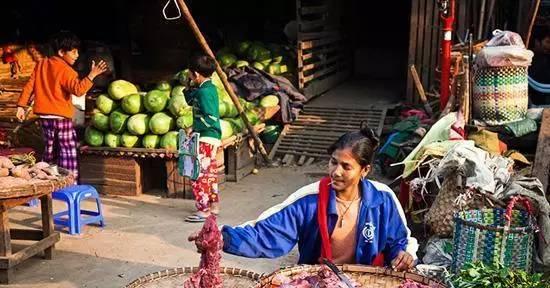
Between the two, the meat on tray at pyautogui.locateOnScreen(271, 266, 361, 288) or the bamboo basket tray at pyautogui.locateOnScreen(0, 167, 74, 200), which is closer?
the meat on tray at pyautogui.locateOnScreen(271, 266, 361, 288)

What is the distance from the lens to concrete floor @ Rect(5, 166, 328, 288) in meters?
5.05

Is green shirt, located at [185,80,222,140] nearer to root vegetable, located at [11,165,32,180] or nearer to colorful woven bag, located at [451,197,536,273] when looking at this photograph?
root vegetable, located at [11,165,32,180]

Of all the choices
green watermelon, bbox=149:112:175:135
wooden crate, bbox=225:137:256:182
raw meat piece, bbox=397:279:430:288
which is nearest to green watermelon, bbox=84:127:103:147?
green watermelon, bbox=149:112:175:135

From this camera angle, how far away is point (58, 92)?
650 cm

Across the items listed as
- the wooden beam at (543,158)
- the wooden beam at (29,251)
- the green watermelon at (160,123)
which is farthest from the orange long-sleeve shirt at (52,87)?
the wooden beam at (543,158)

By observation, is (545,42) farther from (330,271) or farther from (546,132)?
(330,271)

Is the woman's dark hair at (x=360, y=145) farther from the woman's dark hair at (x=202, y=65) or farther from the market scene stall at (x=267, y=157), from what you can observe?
the woman's dark hair at (x=202, y=65)

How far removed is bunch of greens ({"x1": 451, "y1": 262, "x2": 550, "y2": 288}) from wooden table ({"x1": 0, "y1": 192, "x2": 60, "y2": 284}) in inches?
119

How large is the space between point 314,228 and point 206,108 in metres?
3.29

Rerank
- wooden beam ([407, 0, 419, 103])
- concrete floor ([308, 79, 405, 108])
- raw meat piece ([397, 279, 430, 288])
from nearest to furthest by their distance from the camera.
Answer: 1. raw meat piece ([397, 279, 430, 288])
2. wooden beam ([407, 0, 419, 103])
3. concrete floor ([308, 79, 405, 108])

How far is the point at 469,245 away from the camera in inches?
177

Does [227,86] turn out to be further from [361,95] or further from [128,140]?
[361,95]

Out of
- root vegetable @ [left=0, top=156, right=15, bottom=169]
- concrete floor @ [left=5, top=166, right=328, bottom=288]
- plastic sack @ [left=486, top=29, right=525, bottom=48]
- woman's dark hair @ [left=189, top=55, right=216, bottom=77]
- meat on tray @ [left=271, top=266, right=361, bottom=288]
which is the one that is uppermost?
plastic sack @ [left=486, top=29, right=525, bottom=48]

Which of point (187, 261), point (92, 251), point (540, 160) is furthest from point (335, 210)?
point (540, 160)
